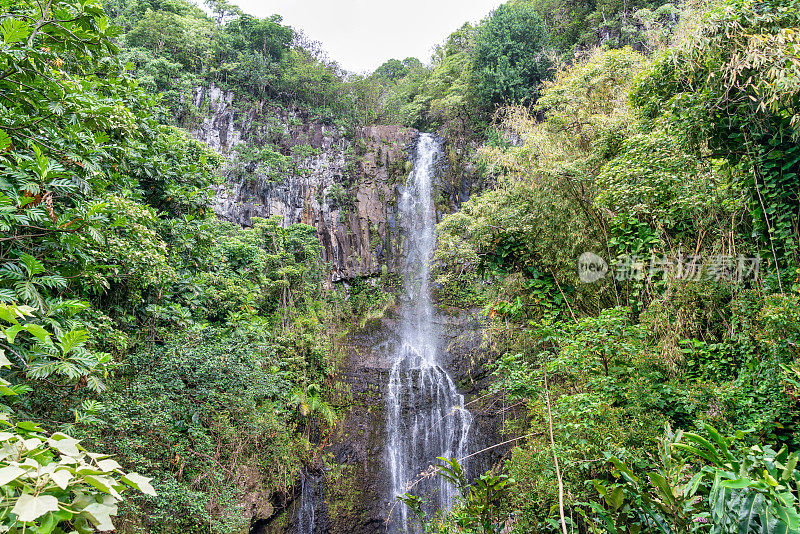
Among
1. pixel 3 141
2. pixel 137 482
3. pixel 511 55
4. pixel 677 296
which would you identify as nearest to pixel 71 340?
pixel 3 141

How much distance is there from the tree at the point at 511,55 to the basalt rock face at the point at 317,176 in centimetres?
380

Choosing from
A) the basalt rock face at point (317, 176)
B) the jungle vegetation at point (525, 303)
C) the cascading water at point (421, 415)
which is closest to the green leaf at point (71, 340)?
the jungle vegetation at point (525, 303)

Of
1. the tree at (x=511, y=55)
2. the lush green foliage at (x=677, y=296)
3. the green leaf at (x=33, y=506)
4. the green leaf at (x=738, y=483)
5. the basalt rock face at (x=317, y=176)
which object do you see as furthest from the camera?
the basalt rock face at (x=317, y=176)

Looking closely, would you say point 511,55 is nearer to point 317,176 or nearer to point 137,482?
point 317,176

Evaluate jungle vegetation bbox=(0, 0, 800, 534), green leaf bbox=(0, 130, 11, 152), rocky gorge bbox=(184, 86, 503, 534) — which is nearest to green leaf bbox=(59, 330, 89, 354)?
jungle vegetation bbox=(0, 0, 800, 534)

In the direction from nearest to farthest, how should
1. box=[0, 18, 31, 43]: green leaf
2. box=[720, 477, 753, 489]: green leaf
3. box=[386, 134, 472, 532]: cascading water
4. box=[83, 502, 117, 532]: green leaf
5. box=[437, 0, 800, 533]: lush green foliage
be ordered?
box=[83, 502, 117, 532]: green leaf, box=[720, 477, 753, 489]: green leaf, box=[0, 18, 31, 43]: green leaf, box=[437, 0, 800, 533]: lush green foliage, box=[386, 134, 472, 532]: cascading water

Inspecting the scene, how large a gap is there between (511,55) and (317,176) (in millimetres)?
8359

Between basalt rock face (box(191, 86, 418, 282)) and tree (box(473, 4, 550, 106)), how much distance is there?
380 cm

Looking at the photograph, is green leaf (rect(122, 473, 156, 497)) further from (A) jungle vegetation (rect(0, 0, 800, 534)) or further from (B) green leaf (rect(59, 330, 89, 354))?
(B) green leaf (rect(59, 330, 89, 354))

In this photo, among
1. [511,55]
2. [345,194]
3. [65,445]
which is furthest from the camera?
[345,194]

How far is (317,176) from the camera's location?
49.1 ft

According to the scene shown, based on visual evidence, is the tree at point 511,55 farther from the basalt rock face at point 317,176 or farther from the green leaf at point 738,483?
the green leaf at point 738,483

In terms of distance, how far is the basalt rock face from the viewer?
1402cm

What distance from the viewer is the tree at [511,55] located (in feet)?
43.5
